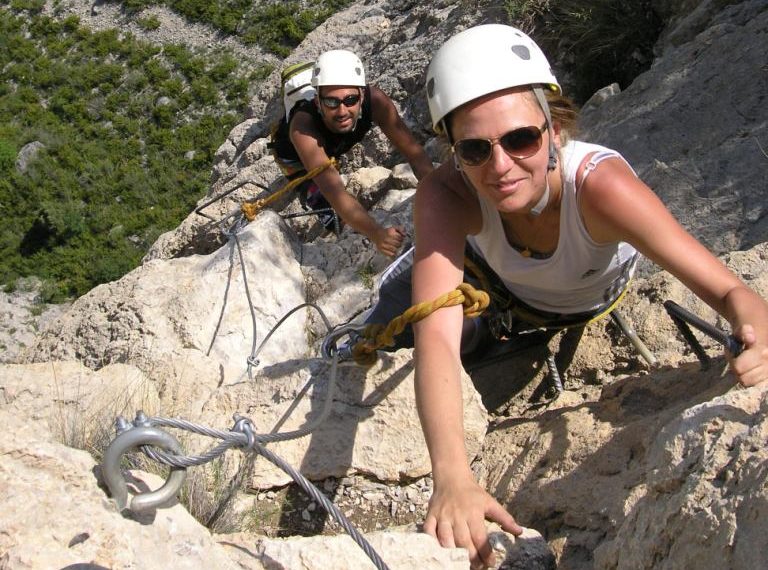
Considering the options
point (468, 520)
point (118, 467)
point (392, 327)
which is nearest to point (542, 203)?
point (392, 327)

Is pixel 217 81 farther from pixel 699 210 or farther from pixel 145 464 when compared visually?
pixel 145 464

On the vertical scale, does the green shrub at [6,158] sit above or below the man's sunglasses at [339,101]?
below

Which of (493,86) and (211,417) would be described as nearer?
(493,86)

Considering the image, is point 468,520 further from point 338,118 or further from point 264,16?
point 264,16

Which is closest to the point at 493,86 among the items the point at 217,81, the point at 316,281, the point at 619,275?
the point at 619,275

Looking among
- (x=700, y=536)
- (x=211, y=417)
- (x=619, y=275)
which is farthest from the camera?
(x=619, y=275)

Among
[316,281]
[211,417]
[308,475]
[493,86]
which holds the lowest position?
[316,281]

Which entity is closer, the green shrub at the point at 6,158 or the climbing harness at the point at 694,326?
the climbing harness at the point at 694,326

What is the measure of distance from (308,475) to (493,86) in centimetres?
132

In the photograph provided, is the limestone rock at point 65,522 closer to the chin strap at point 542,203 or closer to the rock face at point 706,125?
the chin strap at point 542,203

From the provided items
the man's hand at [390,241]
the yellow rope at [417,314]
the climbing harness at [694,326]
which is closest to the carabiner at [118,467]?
the yellow rope at [417,314]

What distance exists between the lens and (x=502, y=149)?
2086mm

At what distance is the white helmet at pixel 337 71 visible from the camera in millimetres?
5008

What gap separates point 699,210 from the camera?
390cm
